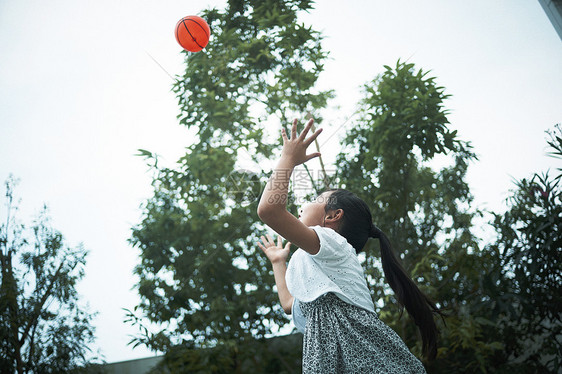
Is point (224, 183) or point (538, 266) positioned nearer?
point (538, 266)

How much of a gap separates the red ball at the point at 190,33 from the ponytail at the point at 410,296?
1.77m

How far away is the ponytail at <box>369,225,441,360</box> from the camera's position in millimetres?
1323

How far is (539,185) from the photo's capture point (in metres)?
3.36

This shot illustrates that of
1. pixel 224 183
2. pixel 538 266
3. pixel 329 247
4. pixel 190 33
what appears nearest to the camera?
pixel 329 247

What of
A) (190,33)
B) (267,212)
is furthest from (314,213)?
(190,33)

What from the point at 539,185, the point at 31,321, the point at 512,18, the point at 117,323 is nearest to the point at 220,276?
the point at 117,323

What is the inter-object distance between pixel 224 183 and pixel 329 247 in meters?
3.16

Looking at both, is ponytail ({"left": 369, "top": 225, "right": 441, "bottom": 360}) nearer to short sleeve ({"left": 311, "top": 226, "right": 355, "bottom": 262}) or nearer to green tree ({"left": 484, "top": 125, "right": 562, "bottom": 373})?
short sleeve ({"left": 311, "top": 226, "right": 355, "bottom": 262})

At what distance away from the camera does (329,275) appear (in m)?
1.08

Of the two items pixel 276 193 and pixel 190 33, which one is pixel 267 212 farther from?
pixel 190 33

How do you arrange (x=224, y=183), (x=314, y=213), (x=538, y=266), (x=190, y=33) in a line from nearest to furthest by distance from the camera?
1. (x=314, y=213)
2. (x=190, y=33)
3. (x=538, y=266)
4. (x=224, y=183)

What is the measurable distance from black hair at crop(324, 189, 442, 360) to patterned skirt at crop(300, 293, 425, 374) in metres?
0.26

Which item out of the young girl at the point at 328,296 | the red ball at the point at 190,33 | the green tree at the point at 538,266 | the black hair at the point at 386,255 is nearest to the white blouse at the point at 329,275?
the young girl at the point at 328,296

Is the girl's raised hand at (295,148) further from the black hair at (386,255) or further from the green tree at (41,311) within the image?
the green tree at (41,311)
